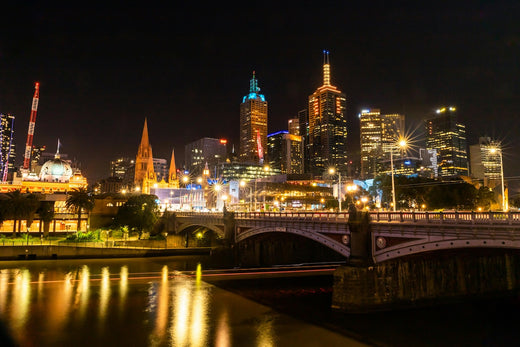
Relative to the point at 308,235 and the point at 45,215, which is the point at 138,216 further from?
the point at 308,235

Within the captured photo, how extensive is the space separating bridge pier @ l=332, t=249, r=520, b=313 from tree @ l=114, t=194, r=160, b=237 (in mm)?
59348

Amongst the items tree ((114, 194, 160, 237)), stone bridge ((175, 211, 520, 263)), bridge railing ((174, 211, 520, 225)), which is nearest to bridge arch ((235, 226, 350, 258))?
stone bridge ((175, 211, 520, 263))

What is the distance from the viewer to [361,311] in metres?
31.3

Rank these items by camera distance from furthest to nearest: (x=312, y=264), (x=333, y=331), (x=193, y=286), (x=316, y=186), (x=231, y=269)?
1. (x=316, y=186)
2. (x=312, y=264)
3. (x=231, y=269)
4. (x=193, y=286)
5. (x=333, y=331)

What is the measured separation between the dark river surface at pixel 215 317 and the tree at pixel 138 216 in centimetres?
A: 3303

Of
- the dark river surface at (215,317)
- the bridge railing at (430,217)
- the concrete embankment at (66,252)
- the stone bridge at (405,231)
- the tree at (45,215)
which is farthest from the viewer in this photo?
the tree at (45,215)

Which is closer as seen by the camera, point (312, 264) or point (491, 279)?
point (491, 279)

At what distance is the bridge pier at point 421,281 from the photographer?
3173 centimetres

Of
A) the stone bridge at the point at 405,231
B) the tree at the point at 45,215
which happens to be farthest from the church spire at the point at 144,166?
the stone bridge at the point at 405,231

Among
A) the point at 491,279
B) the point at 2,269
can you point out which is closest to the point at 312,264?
the point at 491,279

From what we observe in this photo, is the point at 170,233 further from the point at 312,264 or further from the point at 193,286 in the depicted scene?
the point at 193,286

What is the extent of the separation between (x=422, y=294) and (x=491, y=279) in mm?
10327

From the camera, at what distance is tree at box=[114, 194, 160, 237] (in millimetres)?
82125

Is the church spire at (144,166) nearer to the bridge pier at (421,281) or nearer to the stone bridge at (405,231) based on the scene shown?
the stone bridge at (405,231)
